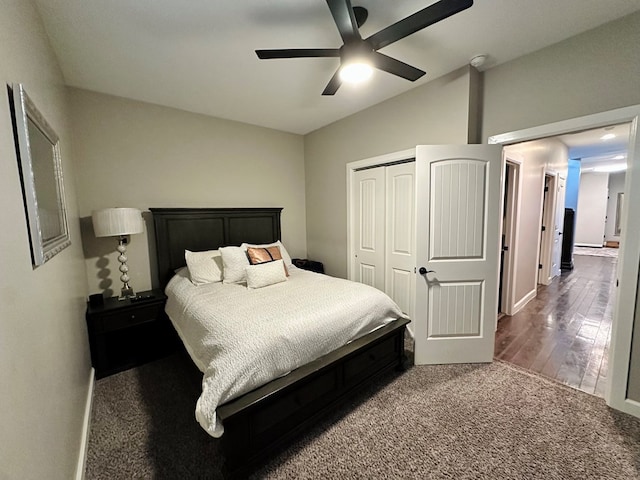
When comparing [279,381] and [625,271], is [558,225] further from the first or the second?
[279,381]

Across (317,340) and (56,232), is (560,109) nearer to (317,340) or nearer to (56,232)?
(317,340)

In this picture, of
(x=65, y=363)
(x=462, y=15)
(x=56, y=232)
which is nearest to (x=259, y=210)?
(x=56, y=232)

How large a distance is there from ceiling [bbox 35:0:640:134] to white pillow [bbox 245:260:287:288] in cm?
178

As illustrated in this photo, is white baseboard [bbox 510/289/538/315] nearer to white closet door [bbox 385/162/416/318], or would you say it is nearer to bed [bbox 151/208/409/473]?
white closet door [bbox 385/162/416/318]

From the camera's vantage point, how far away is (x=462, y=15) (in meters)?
1.76

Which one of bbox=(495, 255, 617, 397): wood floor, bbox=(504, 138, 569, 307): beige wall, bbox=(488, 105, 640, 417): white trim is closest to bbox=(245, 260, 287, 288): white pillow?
bbox=(495, 255, 617, 397): wood floor

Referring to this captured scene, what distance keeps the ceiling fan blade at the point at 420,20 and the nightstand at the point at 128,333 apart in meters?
2.84

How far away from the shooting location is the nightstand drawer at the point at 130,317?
2367 millimetres

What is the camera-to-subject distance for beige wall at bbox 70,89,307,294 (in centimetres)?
267

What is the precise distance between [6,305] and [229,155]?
3016mm

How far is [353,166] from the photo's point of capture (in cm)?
347

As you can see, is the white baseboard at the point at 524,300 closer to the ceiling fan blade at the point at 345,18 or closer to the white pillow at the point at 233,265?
the white pillow at the point at 233,265

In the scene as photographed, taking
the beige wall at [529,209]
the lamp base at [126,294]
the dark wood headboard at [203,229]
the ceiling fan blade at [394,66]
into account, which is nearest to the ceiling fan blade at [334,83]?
the ceiling fan blade at [394,66]

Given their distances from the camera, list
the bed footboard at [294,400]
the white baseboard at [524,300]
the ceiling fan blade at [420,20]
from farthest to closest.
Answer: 1. the white baseboard at [524,300]
2. the bed footboard at [294,400]
3. the ceiling fan blade at [420,20]
